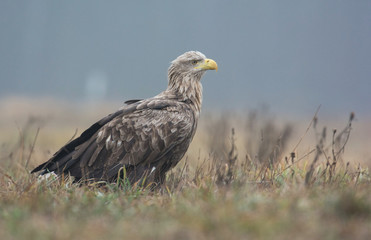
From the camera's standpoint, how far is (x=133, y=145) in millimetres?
6078

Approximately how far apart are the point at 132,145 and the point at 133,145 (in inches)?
0.5

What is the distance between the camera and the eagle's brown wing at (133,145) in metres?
6.05

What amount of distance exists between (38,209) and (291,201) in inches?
80.5

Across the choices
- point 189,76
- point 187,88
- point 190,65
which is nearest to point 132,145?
point 187,88

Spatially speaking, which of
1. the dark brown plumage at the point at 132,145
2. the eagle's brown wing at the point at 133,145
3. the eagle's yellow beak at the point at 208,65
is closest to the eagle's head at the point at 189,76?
the eagle's yellow beak at the point at 208,65

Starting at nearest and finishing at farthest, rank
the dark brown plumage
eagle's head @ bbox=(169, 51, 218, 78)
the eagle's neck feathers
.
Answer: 1. the dark brown plumage
2. the eagle's neck feathers
3. eagle's head @ bbox=(169, 51, 218, 78)

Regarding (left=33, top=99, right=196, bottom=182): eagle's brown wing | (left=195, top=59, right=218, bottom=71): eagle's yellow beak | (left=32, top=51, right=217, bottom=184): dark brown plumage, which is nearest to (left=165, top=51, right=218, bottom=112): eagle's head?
(left=195, top=59, right=218, bottom=71): eagle's yellow beak

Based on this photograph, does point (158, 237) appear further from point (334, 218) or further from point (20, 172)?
point (20, 172)

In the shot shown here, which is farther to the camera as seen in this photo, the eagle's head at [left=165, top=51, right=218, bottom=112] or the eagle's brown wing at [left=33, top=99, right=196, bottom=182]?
the eagle's head at [left=165, top=51, right=218, bottom=112]

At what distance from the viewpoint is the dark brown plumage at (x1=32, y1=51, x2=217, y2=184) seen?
19.8 feet

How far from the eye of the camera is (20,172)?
23.0ft

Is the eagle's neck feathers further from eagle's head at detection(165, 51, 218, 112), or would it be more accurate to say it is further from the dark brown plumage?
the dark brown plumage

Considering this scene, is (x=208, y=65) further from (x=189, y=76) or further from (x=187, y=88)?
(x=187, y=88)

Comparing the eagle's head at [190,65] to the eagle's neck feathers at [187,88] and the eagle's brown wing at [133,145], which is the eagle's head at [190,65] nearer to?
the eagle's neck feathers at [187,88]
